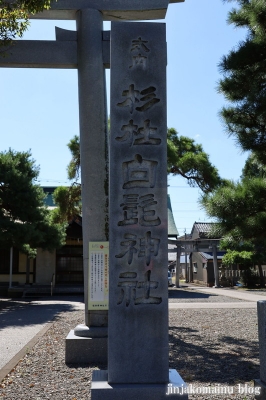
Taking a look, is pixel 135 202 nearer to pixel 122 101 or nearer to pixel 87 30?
pixel 122 101

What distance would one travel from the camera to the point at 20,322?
11164 mm

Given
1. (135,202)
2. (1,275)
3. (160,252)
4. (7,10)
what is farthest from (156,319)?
(1,275)

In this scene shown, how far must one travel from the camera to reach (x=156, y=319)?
13.7ft

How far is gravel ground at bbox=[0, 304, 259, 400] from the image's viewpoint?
16.0 ft

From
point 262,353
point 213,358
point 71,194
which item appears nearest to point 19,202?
point 71,194

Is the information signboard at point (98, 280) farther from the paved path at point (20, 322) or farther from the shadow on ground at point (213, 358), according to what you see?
the paved path at point (20, 322)

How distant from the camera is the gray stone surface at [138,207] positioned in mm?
4113

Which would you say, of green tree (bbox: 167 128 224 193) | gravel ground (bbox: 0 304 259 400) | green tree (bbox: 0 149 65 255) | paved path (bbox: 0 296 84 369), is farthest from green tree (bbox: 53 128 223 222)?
gravel ground (bbox: 0 304 259 400)

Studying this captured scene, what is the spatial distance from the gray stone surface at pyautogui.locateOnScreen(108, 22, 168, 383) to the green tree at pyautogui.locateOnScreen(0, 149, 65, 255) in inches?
449

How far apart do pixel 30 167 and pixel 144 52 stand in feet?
43.2

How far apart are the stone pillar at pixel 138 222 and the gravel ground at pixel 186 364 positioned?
90 centimetres

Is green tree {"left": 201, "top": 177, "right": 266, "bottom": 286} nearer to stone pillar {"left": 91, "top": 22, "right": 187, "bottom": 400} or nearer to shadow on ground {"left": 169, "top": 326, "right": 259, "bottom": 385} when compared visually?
stone pillar {"left": 91, "top": 22, "right": 187, "bottom": 400}

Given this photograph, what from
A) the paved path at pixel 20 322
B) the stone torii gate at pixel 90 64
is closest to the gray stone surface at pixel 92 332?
the stone torii gate at pixel 90 64

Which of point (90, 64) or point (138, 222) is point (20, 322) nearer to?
point (90, 64)
